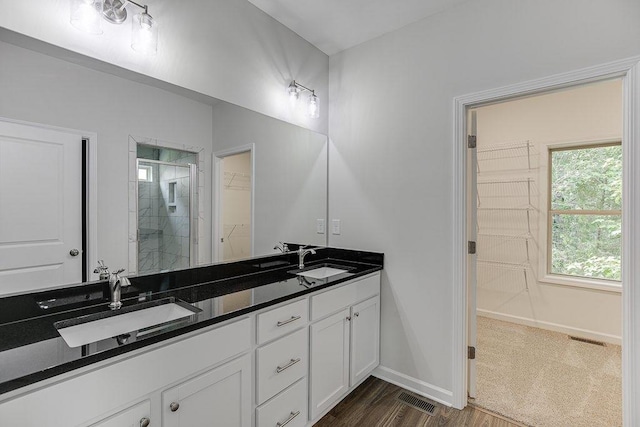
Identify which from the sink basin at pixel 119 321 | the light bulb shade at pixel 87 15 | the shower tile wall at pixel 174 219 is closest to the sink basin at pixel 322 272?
the shower tile wall at pixel 174 219

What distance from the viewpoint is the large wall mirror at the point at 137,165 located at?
4.12 feet

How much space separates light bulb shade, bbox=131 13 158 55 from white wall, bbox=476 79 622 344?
3043mm

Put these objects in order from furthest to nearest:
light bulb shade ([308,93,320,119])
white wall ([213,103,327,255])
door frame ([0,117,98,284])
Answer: light bulb shade ([308,93,320,119]) → white wall ([213,103,327,255]) → door frame ([0,117,98,284])

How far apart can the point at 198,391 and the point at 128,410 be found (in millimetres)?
255

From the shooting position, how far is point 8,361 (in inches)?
35.6

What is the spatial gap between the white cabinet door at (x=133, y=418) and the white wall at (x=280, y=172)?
1204 millimetres

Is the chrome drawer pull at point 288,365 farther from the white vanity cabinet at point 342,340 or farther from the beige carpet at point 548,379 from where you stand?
the beige carpet at point 548,379

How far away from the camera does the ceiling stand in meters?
2.09

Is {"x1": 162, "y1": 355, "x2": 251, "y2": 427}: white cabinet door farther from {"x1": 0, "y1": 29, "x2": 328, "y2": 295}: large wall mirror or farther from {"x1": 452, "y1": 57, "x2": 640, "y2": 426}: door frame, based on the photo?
{"x1": 452, "y1": 57, "x2": 640, "y2": 426}: door frame

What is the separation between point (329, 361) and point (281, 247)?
89 centimetres

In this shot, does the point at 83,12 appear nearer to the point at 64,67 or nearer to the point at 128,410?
Result: the point at 64,67

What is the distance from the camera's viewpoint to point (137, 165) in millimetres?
1580

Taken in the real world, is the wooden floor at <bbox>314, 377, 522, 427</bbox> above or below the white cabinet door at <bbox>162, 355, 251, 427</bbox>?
below

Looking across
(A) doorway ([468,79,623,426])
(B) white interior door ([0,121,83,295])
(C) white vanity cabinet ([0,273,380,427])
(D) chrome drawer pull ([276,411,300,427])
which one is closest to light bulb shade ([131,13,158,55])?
(B) white interior door ([0,121,83,295])
